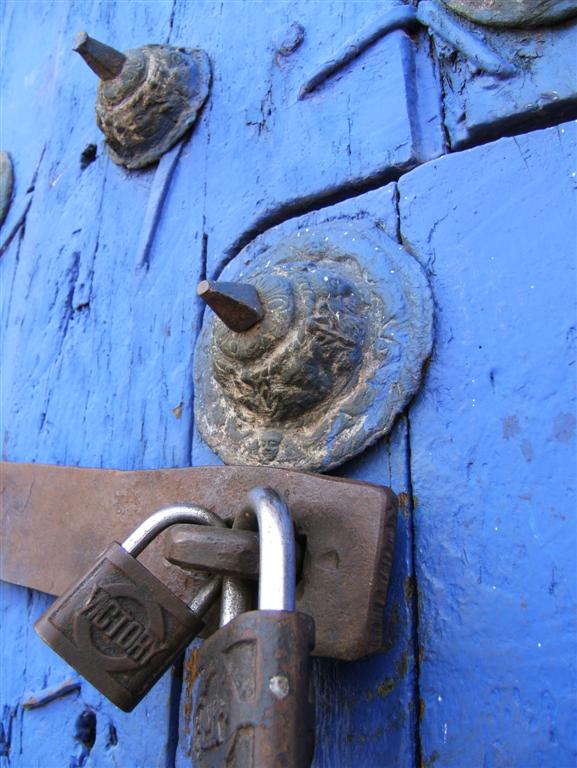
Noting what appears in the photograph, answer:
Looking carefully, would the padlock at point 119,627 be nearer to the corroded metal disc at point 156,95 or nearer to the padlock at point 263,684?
the padlock at point 263,684

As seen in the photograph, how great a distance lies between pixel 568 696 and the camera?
1.46 feet

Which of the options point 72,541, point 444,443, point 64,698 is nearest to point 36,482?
point 72,541

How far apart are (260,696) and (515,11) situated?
0.55 metres

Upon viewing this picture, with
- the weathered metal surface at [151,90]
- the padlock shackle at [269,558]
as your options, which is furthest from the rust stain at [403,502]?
the weathered metal surface at [151,90]

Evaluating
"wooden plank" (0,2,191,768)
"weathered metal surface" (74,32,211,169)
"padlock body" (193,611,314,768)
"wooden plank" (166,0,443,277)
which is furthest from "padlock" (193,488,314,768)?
"weathered metal surface" (74,32,211,169)

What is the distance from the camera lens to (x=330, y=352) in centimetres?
58

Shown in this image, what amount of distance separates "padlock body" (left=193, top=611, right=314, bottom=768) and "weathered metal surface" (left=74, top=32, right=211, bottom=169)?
60 cm

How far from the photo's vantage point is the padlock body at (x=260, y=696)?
0.37 metres

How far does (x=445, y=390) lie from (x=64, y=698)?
1.59 ft

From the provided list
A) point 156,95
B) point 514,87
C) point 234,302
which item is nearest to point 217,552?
point 234,302

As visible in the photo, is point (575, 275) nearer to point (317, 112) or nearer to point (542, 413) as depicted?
point (542, 413)

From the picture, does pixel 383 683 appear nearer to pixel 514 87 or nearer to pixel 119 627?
pixel 119 627

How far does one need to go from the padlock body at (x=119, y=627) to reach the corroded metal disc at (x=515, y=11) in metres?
0.51

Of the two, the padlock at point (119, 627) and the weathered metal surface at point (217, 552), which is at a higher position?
the weathered metal surface at point (217, 552)
